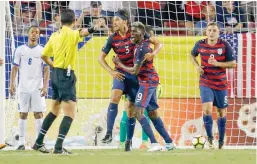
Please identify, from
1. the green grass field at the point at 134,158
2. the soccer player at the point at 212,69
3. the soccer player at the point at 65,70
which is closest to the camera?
the green grass field at the point at 134,158

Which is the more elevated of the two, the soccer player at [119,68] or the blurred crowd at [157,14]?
the blurred crowd at [157,14]

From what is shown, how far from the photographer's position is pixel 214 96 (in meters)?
12.5

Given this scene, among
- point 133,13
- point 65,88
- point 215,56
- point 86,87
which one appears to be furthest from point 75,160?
point 133,13

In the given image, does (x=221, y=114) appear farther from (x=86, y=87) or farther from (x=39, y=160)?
(x=39, y=160)

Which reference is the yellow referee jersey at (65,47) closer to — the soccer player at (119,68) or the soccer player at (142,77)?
the soccer player at (142,77)

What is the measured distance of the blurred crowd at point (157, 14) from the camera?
48.1ft

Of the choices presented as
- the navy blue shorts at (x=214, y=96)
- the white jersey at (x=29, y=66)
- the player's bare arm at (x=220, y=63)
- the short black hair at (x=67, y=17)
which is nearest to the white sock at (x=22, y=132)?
the white jersey at (x=29, y=66)

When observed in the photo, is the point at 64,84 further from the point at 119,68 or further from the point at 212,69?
the point at 212,69

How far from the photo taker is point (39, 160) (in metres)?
9.50

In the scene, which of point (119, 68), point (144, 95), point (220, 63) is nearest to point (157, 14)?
point (220, 63)

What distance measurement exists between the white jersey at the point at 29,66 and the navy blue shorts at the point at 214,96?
2.53 meters

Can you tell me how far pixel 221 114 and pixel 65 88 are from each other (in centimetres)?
310

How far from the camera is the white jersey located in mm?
12633

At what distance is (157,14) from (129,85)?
11.0 feet
